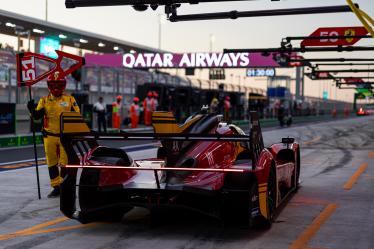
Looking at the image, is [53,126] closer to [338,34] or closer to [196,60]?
[338,34]

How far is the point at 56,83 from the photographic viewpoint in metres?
8.56

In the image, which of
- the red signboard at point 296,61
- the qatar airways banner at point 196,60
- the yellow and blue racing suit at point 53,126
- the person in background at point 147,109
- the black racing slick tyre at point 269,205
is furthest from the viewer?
the qatar airways banner at point 196,60

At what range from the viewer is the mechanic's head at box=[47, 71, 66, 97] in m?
8.55

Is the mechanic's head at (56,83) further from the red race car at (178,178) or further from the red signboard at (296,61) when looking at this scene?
the red signboard at (296,61)

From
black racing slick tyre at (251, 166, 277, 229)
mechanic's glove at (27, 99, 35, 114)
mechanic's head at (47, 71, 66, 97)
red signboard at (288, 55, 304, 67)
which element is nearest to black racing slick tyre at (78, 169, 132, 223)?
black racing slick tyre at (251, 166, 277, 229)

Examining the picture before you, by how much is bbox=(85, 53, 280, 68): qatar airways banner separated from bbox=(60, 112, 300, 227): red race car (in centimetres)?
4919

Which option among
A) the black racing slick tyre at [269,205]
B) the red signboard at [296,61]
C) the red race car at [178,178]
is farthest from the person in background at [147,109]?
the black racing slick tyre at [269,205]

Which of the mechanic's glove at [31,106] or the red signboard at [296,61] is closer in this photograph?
the mechanic's glove at [31,106]

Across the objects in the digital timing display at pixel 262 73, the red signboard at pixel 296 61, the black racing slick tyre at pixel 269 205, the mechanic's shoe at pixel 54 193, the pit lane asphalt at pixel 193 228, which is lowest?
the pit lane asphalt at pixel 193 228

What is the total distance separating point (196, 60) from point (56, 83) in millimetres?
49863

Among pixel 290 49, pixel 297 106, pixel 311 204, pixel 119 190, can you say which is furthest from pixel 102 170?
pixel 297 106

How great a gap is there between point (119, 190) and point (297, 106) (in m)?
68.4

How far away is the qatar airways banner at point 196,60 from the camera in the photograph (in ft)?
183

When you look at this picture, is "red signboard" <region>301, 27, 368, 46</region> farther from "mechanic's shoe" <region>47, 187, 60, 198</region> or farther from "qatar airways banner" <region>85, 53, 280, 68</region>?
"qatar airways banner" <region>85, 53, 280, 68</region>
